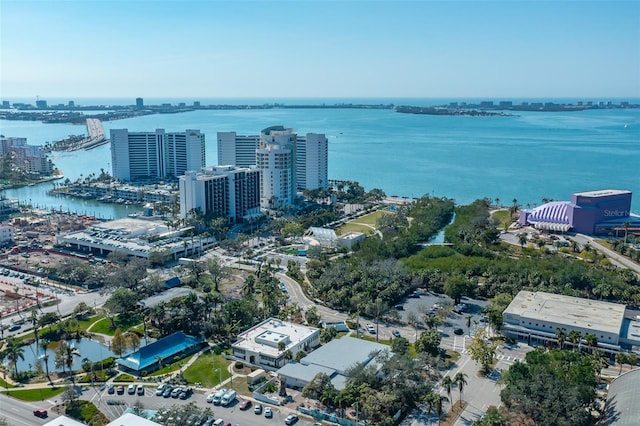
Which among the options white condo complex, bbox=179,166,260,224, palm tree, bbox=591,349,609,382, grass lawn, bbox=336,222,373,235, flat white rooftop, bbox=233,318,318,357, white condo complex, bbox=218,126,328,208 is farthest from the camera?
white condo complex, bbox=218,126,328,208

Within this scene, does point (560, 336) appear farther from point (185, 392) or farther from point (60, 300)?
point (60, 300)

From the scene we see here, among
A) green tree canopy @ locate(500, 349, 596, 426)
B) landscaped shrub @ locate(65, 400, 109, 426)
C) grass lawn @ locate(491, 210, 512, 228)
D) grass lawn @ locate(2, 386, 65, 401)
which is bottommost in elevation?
grass lawn @ locate(2, 386, 65, 401)

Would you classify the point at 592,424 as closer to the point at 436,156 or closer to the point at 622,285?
the point at 622,285

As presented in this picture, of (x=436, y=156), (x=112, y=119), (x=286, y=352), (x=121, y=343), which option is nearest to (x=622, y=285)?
(x=286, y=352)

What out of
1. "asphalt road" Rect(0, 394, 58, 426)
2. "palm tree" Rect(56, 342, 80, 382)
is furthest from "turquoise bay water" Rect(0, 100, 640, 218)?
"asphalt road" Rect(0, 394, 58, 426)

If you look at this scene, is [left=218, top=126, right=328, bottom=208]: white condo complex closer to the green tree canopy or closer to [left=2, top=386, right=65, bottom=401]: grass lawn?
[left=2, top=386, right=65, bottom=401]: grass lawn

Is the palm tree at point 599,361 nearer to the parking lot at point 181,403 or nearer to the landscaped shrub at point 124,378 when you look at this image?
the parking lot at point 181,403
